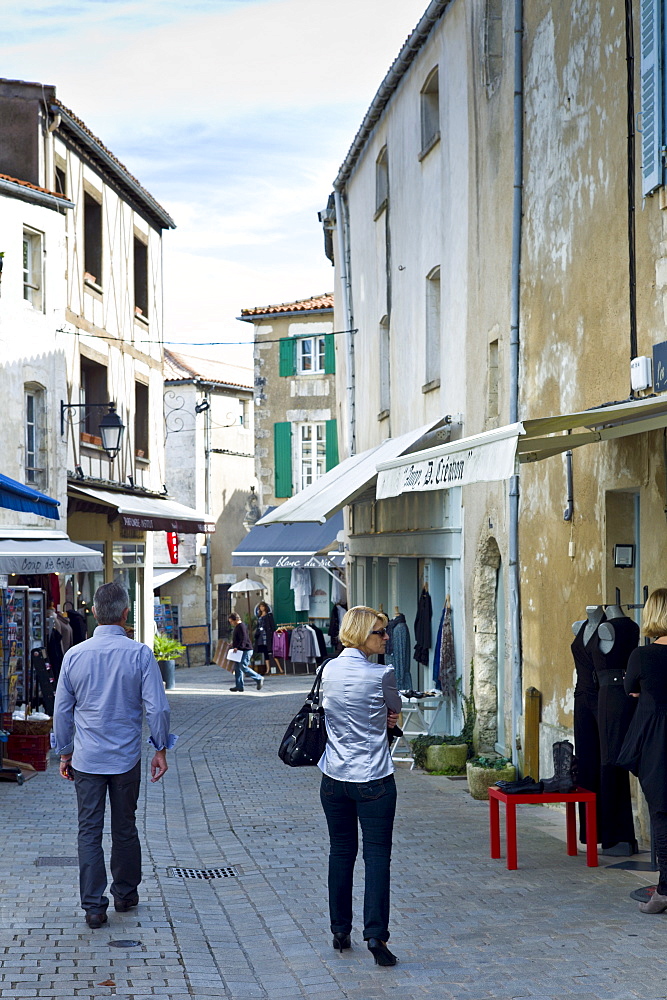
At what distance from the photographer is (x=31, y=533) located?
1397cm

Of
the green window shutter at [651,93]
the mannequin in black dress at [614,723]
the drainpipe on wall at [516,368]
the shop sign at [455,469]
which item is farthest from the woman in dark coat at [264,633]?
the green window shutter at [651,93]

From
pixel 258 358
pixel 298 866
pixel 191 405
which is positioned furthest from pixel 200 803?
pixel 191 405

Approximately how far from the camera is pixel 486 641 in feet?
41.9

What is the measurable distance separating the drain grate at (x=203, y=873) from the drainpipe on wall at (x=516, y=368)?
3896 mm

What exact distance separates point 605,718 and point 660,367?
7.32 feet

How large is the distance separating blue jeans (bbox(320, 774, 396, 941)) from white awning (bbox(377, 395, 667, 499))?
2023 mm

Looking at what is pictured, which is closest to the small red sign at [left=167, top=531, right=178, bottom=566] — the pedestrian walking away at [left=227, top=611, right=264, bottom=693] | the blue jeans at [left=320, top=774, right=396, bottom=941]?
the pedestrian walking away at [left=227, top=611, right=264, bottom=693]

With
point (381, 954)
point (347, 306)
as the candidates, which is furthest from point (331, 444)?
point (381, 954)

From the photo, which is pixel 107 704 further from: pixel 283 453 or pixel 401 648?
pixel 283 453

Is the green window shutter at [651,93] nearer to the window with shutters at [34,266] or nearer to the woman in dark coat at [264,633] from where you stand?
the window with shutters at [34,266]

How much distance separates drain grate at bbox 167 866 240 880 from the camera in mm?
8109

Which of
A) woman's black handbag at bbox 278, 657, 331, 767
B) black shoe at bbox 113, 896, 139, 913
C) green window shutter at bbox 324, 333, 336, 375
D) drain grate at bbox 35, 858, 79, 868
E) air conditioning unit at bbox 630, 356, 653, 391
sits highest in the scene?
green window shutter at bbox 324, 333, 336, 375

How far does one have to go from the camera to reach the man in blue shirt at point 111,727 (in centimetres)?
670

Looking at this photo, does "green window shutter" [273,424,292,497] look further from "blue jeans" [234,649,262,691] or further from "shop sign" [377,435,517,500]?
"shop sign" [377,435,517,500]
